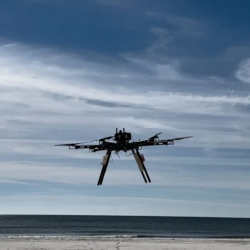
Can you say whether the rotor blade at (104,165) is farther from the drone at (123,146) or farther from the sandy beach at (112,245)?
the sandy beach at (112,245)

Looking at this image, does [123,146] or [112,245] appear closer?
[123,146]

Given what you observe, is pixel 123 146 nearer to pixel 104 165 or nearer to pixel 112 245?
pixel 104 165

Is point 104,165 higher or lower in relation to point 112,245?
higher

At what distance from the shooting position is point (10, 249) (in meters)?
52.3

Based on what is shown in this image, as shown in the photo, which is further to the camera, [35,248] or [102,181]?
[35,248]

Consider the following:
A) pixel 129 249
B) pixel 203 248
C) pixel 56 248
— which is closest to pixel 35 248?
pixel 56 248

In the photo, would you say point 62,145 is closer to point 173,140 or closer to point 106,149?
point 106,149

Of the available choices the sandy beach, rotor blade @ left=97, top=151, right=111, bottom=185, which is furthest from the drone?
the sandy beach

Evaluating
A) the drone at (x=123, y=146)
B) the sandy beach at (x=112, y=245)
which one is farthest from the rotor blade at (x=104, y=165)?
the sandy beach at (x=112, y=245)

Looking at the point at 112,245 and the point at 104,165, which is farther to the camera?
the point at 112,245

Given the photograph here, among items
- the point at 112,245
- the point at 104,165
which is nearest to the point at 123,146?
the point at 104,165

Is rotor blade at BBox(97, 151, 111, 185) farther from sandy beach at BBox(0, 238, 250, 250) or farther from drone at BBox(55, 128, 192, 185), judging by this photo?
sandy beach at BBox(0, 238, 250, 250)

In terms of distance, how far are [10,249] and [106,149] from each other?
36437 millimetres

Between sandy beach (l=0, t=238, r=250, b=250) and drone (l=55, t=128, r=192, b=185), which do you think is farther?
sandy beach (l=0, t=238, r=250, b=250)
